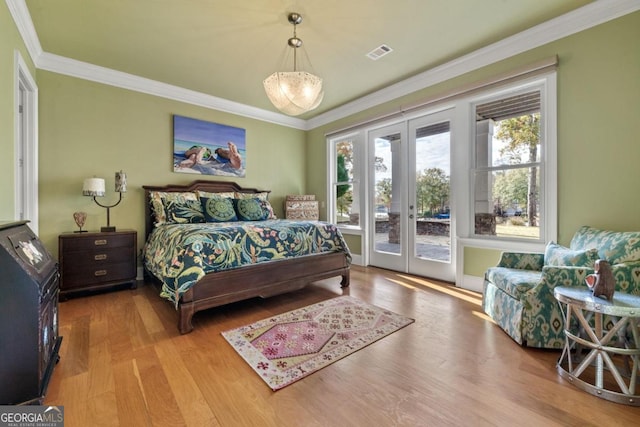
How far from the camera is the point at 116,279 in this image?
3129 millimetres

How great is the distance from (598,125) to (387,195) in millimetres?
2367

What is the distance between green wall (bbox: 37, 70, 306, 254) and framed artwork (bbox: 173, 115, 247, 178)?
98 millimetres

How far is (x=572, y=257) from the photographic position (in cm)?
194

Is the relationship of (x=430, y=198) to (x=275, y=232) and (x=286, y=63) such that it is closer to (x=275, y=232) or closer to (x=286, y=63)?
(x=275, y=232)

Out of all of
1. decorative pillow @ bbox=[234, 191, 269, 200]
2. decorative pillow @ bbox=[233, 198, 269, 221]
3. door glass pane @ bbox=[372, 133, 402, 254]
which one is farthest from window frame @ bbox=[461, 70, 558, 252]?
decorative pillow @ bbox=[234, 191, 269, 200]

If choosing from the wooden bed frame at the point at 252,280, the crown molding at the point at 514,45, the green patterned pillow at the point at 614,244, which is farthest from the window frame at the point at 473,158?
the wooden bed frame at the point at 252,280

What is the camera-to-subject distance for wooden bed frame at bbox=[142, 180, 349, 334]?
2.21 metres

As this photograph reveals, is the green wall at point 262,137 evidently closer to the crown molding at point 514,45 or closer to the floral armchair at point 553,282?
the crown molding at point 514,45

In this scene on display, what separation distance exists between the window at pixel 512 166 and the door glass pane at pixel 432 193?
0.36 metres

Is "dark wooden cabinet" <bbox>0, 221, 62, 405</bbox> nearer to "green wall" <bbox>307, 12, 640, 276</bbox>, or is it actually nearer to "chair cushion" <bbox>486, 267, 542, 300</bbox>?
"chair cushion" <bbox>486, 267, 542, 300</bbox>

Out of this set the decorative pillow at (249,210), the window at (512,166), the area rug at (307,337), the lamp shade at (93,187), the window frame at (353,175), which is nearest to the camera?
the area rug at (307,337)

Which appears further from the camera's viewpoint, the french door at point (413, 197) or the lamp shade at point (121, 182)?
the french door at point (413, 197)

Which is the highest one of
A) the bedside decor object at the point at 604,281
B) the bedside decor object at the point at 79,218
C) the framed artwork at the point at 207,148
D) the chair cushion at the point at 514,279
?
the framed artwork at the point at 207,148

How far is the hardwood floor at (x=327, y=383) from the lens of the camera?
1300mm
